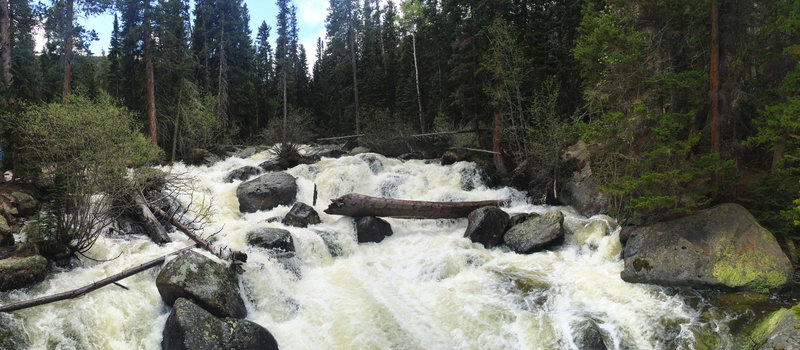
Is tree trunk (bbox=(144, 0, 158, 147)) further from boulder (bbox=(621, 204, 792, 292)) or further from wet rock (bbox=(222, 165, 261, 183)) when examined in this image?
boulder (bbox=(621, 204, 792, 292))

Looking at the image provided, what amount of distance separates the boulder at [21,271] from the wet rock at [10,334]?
1049mm

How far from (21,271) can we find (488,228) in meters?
10.2

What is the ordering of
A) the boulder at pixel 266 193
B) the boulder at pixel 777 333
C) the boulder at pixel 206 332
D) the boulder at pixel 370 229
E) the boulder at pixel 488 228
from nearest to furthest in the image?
the boulder at pixel 777 333, the boulder at pixel 206 332, the boulder at pixel 488 228, the boulder at pixel 370 229, the boulder at pixel 266 193

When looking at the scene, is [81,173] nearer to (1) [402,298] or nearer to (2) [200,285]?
(2) [200,285]

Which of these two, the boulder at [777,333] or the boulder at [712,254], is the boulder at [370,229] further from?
the boulder at [777,333]

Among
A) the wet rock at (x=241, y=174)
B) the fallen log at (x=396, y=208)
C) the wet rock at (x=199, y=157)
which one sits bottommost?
the fallen log at (x=396, y=208)

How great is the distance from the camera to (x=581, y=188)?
540 inches

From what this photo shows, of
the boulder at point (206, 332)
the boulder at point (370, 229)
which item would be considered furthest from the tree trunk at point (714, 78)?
the boulder at point (206, 332)

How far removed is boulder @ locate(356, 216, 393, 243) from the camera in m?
11.7

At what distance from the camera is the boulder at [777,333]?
5.19m

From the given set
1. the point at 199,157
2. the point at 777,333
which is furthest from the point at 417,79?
the point at 777,333

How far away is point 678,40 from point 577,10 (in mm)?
10960

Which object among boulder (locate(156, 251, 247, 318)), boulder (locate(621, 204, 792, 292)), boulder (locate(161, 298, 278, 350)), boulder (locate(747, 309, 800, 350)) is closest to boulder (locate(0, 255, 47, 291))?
boulder (locate(156, 251, 247, 318))

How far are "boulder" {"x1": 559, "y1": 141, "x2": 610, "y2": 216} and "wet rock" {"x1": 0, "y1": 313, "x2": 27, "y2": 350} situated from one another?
13.5 metres
